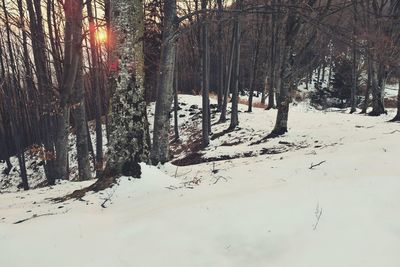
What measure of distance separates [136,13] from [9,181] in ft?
79.6

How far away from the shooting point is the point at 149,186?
6266 millimetres

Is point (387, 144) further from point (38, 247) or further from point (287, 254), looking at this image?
point (38, 247)

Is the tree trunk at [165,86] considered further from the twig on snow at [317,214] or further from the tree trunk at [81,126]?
the twig on snow at [317,214]

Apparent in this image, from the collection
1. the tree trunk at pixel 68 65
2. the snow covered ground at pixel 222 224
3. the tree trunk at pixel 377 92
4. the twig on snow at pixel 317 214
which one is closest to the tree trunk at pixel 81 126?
the tree trunk at pixel 68 65

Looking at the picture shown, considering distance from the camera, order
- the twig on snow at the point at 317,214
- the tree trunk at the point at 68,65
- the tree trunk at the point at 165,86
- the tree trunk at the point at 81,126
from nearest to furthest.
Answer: the twig on snow at the point at 317,214
the tree trunk at the point at 165,86
the tree trunk at the point at 68,65
the tree trunk at the point at 81,126

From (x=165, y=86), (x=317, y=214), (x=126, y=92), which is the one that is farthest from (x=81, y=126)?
(x=317, y=214)

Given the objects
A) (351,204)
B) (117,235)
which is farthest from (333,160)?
(117,235)

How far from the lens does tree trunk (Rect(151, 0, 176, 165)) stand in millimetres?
8461

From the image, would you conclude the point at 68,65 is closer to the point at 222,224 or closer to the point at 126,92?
the point at 126,92

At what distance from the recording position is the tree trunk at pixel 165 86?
27.8 feet

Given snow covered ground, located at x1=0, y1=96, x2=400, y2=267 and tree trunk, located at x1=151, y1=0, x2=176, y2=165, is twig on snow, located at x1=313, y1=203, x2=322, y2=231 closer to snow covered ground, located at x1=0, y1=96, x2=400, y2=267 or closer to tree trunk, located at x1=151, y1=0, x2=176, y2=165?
snow covered ground, located at x1=0, y1=96, x2=400, y2=267

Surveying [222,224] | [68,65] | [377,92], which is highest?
[68,65]

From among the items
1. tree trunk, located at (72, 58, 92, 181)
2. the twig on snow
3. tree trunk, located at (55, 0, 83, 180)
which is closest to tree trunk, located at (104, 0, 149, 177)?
the twig on snow

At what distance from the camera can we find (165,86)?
9.09 meters
